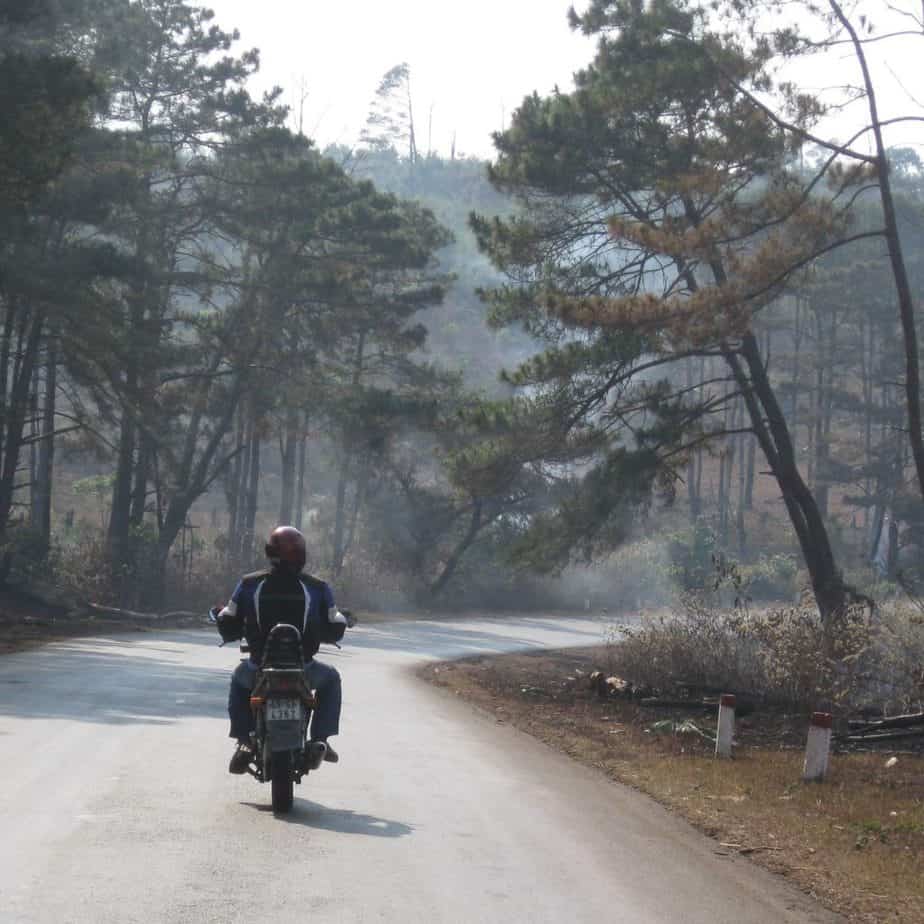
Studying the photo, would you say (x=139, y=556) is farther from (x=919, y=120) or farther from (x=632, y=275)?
(x=919, y=120)

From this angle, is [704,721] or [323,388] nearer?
[704,721]

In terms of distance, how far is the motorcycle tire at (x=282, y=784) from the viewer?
9.05 metres

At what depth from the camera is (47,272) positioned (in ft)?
101

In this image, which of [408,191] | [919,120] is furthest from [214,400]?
[408,191]

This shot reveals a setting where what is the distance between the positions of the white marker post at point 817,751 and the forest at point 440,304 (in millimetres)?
5960

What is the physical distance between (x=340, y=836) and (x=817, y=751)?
5.94m

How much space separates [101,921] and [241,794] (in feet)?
12.3

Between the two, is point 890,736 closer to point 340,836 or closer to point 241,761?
point 241,761

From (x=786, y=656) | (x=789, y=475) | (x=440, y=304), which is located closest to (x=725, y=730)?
(x=786, y=656)

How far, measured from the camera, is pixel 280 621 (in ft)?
Answer: 31.1

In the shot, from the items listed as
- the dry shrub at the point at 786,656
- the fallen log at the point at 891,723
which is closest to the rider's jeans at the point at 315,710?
the fallen log at the point at 891,723

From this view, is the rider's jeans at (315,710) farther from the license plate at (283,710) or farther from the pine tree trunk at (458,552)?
the pine tree trunk at (458,552)

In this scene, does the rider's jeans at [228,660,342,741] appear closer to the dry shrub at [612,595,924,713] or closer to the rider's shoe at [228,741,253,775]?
the rider's shoe at [228,741,253,775]

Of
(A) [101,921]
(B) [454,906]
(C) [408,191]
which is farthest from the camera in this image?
(C) [408,191]
